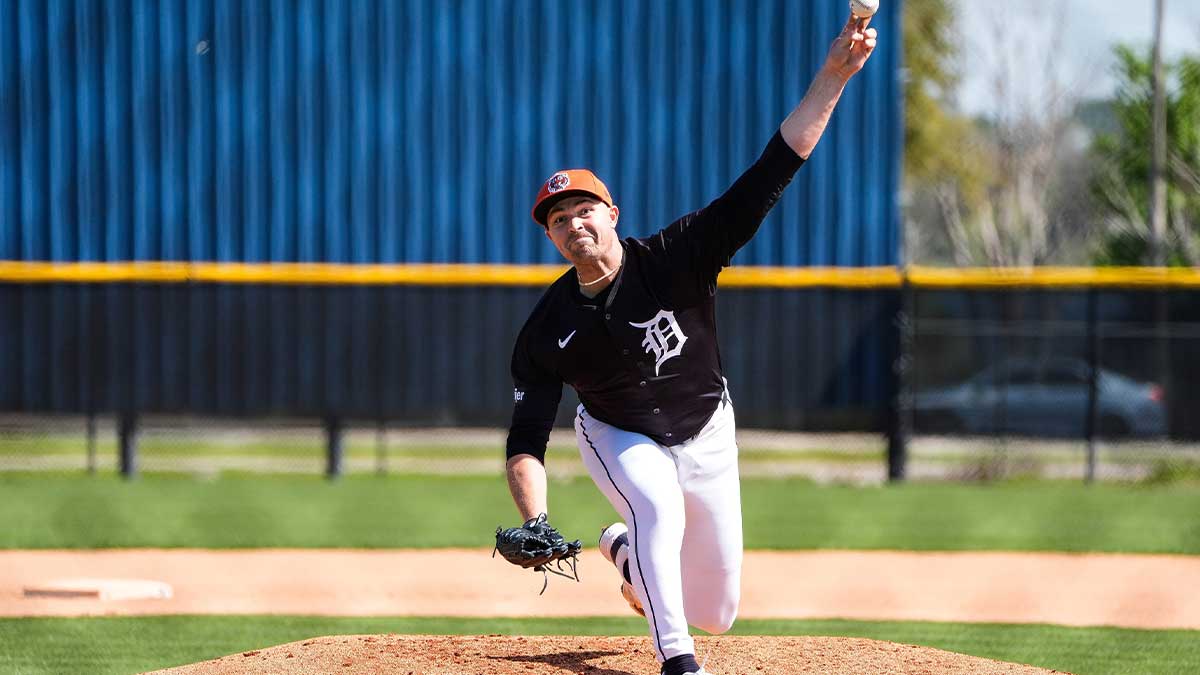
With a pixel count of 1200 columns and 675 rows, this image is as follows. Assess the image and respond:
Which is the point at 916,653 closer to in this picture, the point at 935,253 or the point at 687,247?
the point at 687,247

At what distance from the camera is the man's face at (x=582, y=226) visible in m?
4.77

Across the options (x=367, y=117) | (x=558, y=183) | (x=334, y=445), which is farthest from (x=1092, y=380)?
(x=558, y=183)

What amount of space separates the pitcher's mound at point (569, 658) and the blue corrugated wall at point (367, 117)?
33.6 feet

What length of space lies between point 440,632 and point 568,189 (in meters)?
3.18

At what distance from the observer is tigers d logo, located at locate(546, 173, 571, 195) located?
15.6 feet

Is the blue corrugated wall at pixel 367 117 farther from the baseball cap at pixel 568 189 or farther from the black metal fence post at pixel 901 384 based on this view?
the baseball cap at pixel 568 189

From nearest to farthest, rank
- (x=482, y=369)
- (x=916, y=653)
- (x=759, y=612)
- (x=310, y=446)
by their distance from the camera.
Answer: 1. (x=916, y=653)
2. (x=759, y=612)
3. (x=482, y=369)
4. (x=310, y=446)

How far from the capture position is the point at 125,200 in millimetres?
15875

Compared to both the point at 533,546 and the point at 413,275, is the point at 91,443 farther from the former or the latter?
the point at 533,546

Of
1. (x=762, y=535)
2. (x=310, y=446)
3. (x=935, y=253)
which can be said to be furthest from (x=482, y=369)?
(x=935, y=253)

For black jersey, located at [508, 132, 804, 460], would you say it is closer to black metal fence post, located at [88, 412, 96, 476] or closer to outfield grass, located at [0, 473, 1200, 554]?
outfield grass, located at [0, 473, 1200, 554]

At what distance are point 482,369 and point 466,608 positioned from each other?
655cm

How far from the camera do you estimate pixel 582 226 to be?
15.7 ft

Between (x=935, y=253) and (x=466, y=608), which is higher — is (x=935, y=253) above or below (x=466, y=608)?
above
